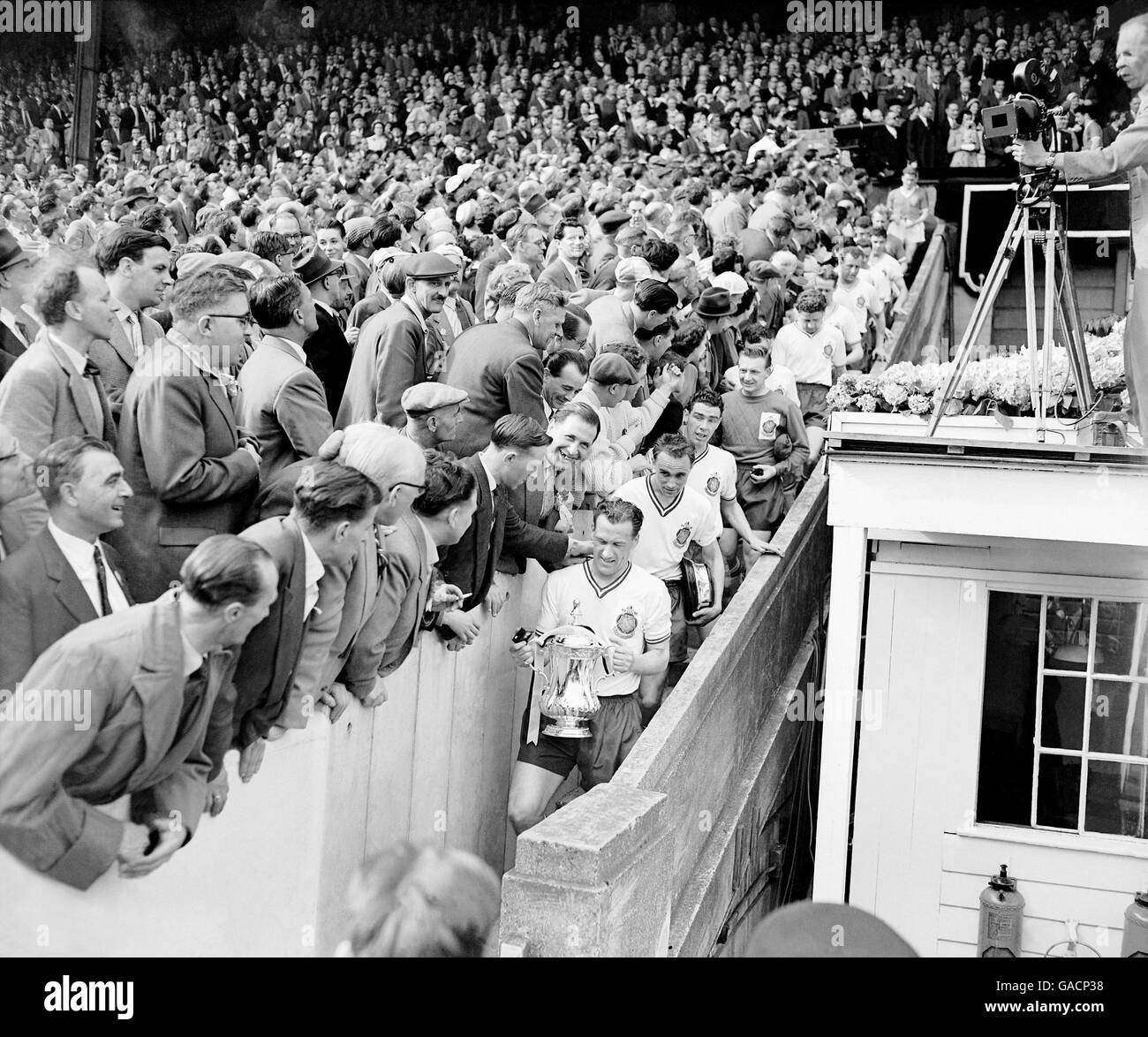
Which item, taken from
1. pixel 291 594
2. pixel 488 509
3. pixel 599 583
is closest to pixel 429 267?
pixel 488 509

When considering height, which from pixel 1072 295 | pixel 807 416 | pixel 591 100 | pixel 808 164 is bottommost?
pixel 807 416

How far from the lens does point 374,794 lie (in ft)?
16.8

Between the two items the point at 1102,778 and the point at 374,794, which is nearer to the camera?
the point at 374,794

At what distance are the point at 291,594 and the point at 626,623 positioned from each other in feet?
8.50

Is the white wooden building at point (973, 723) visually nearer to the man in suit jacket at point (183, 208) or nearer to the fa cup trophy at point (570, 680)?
the fa cup trophy at point (570, 680)

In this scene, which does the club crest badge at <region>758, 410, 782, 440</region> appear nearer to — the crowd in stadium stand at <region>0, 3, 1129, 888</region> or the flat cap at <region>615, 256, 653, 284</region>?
the crowd in stadium stand at <region>0, 3, 1129, 888</region>

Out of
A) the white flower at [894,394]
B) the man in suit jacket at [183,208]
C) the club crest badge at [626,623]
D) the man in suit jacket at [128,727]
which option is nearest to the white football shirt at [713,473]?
the white flower at [894,394]

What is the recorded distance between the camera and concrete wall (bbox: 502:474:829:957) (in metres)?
4.82

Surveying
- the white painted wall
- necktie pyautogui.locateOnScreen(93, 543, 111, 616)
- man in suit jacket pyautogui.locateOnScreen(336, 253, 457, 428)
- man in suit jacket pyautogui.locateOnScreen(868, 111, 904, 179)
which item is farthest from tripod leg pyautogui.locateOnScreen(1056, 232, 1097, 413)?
man in suit jacket pyautogui.locateOnScreen(868, 111, 904, 179)

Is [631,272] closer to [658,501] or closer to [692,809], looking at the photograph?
[658,501]
